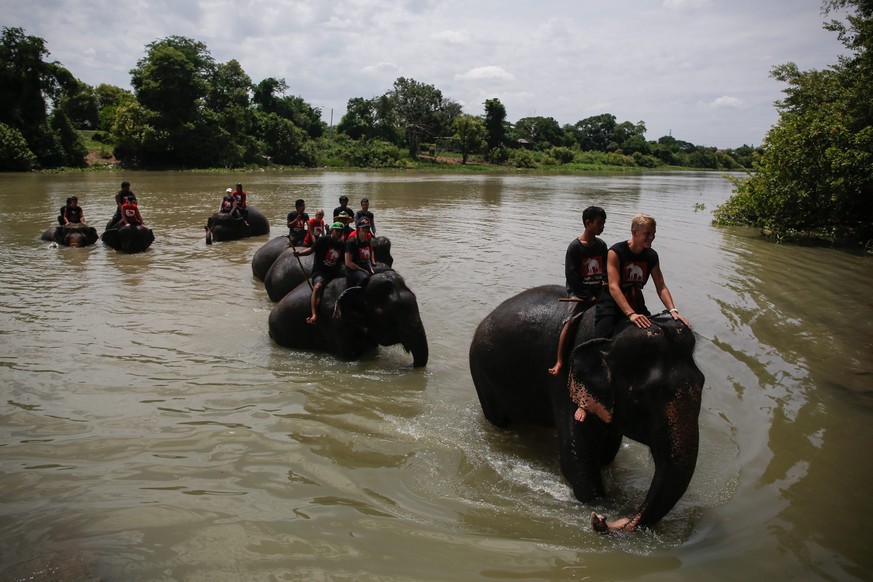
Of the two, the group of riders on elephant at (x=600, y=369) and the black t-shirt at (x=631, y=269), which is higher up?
the black t-shirt at (x=631, y=269)

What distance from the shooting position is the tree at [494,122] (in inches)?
3334

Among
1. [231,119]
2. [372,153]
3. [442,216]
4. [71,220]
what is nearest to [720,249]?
[442,216]

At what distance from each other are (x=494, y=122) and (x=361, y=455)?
278ft

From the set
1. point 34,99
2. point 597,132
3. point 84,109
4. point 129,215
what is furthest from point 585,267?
point 597,132

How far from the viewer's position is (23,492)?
4.25 meters

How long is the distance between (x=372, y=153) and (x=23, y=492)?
7090cm

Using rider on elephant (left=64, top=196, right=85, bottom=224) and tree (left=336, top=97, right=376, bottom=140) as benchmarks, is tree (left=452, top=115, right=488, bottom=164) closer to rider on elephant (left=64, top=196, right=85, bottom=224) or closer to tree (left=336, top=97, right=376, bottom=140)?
tree (left=336, top=97, right=376, bottom=140)

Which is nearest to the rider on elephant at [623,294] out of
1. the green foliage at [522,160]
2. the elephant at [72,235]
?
the elephant at [72,235]

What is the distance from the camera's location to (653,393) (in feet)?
12.0

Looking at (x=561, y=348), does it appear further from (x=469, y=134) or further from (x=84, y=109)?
(x=469, y=134)

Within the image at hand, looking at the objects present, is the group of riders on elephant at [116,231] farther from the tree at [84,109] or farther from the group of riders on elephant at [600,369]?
the tree at [84,109]

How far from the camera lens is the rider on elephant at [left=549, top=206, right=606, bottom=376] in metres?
4.59

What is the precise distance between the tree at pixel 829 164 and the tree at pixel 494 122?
6764cm

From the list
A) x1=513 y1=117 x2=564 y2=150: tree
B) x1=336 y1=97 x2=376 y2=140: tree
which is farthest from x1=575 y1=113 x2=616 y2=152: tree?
x1=336 y1=97 x2=376 y2=140: tree
